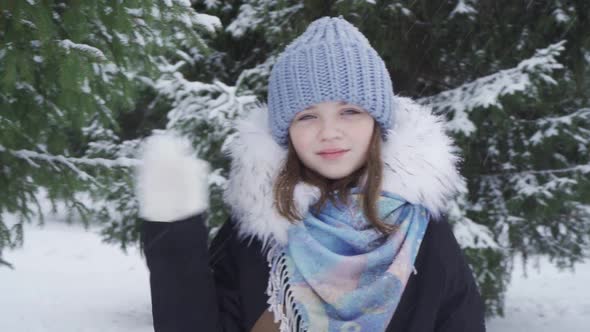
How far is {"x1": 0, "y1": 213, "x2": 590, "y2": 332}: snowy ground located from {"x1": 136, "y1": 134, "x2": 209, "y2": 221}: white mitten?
472 centimetres

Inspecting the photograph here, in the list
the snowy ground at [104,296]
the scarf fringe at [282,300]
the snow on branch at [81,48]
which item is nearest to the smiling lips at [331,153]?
the scarf fringe at [282,300]

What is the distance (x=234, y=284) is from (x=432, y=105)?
14.3ft

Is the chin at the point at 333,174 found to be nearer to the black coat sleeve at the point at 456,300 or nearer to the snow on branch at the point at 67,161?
the black coat sleeve at the point at 456,300

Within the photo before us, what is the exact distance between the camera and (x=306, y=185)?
6.46ft

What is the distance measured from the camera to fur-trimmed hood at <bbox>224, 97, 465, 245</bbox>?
1957mm

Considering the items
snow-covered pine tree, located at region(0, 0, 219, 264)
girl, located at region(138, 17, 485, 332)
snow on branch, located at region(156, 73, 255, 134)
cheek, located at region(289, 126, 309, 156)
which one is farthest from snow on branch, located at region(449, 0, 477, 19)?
cheek, located at region(289, 126, 309, 156)

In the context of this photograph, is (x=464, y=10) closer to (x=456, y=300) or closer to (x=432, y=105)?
(x=432, y=105)

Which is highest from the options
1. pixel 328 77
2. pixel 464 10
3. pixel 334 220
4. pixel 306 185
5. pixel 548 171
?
pixel 464 10

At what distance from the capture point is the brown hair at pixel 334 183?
6.31ft

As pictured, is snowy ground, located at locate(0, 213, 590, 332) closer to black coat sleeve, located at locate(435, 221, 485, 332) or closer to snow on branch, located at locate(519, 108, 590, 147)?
snow on branch, located at locate(519, 108, 590, 147)

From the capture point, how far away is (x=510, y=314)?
892 centimetres

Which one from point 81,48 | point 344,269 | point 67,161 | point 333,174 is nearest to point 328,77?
point 333,174

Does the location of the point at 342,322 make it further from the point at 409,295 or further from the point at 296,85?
the point at 296,85

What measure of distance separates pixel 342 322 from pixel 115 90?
252 cm
